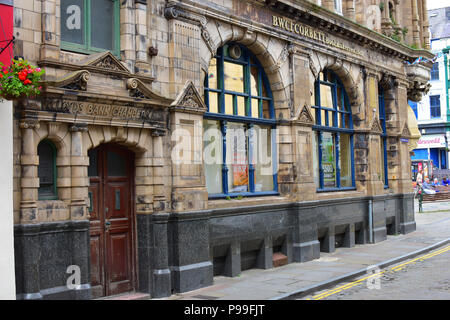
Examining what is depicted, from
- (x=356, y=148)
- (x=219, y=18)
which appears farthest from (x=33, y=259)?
(x=356, y=148)

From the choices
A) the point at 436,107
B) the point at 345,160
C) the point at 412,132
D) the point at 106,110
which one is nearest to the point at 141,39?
the point at 106,110

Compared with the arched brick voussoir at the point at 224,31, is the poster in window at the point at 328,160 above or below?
below

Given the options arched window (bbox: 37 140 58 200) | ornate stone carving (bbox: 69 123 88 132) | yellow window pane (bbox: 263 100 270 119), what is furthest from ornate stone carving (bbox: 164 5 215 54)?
arched window (bbox: 37 140 58 200)

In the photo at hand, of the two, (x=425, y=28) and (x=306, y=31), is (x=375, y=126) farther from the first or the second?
(x=425, y=28)

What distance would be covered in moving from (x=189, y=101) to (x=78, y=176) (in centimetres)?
340

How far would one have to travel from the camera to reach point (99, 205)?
10.6 m

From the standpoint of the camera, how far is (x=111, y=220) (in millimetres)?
10766

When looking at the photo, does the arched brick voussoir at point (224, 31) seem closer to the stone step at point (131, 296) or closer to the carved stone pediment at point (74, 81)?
the carved stone pediment at point (74, 81)

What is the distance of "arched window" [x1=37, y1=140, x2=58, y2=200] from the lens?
30.7 feet

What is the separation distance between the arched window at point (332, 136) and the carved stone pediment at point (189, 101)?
20.1 feet

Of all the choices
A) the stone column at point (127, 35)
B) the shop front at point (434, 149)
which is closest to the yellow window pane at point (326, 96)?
the stone column at point (127, 35)

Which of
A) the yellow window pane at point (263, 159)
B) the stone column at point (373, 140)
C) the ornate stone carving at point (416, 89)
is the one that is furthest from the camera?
the ornate stone carving at point (416, 89)

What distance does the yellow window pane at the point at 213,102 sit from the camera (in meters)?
13.4

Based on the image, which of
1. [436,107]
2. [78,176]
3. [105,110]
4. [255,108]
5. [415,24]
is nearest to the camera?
[78,176]
